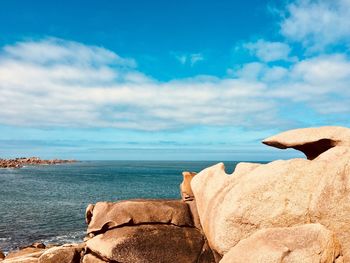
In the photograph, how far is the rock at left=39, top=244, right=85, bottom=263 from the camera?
18156 mm

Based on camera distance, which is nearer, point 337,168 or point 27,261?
point 337,168

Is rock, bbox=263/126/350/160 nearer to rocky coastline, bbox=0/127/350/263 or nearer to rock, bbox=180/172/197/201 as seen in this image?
rocky coastline, bbox=0/127/350/263

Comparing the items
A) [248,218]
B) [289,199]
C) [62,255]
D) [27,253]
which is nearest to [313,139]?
[289,199]

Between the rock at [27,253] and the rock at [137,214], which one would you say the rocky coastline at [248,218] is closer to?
the rock at [137,214]

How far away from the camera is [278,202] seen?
562 inches

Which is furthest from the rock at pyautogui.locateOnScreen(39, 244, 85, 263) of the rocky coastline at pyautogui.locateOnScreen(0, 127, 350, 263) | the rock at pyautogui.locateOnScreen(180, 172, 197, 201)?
the rock at pyautogui.locateOnScreen(180, 172, 197, 201)

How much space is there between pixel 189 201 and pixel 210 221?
140 inches

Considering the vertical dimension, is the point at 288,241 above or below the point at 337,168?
below

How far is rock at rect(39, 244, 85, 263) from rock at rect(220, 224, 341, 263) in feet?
27.3

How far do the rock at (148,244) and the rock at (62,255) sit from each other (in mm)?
1451

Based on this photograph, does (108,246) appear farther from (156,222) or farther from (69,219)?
(69,219)

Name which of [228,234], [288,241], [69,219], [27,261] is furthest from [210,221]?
[69,219]

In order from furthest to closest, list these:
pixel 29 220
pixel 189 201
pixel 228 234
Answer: pixel 29 220 → pixel 189 201 → pixel 228 234

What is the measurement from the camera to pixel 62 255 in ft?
60.0
